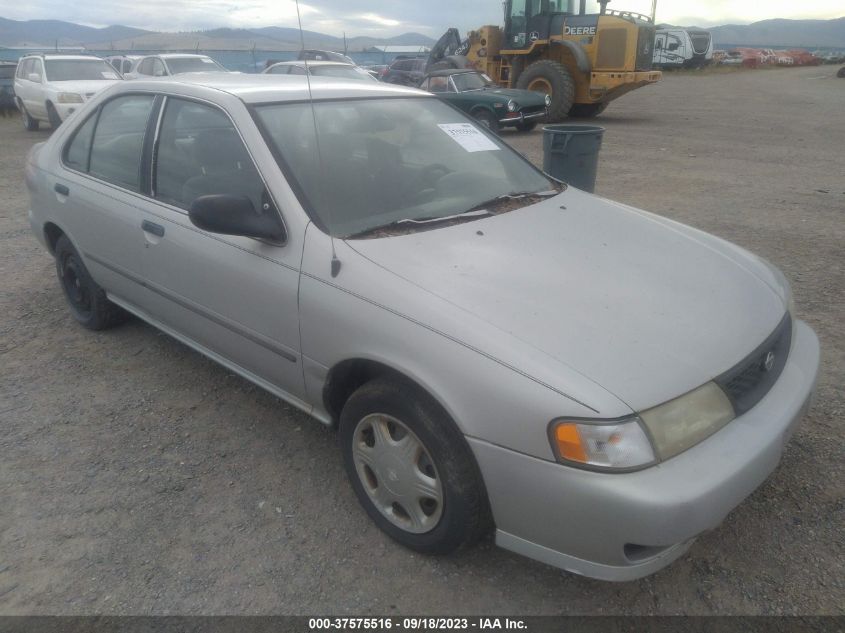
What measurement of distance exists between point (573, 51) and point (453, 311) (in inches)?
556

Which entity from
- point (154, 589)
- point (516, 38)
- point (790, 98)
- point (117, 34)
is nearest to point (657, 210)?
point (154, 589)

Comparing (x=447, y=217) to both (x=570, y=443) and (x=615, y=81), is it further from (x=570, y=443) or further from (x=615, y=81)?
(x=615, y=81)

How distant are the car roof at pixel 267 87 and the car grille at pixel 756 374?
6.93 feet

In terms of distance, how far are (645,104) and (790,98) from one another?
16.8 ft

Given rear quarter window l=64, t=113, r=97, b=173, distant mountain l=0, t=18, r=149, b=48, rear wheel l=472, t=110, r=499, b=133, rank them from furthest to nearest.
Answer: distant mountain l=0, t=18, r=149, b=48, rear wheel l=472, t=110, r=499, b=133, rear quarter window l=64, t=113, r=97, b=173

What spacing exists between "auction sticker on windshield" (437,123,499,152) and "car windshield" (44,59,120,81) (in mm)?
12554

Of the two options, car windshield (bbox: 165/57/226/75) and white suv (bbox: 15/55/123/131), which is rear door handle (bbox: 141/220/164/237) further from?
car windshield (bbox: 165/57/226/75)

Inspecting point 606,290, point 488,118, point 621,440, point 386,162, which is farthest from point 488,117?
point 621,440

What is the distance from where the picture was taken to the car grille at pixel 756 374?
2.10m

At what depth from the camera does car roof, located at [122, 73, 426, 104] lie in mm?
3021

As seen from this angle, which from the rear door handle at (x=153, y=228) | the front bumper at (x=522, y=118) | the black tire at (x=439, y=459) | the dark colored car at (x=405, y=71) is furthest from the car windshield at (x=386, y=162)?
the dark colored car at (x=405, y=71)

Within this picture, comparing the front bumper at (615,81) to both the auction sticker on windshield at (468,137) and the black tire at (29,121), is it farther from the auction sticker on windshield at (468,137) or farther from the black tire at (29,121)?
the auction sticker on windshield at (468,137)

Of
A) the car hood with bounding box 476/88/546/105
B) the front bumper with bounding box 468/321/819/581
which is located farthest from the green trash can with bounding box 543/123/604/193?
the car hood with bounding box 476/88/546/105

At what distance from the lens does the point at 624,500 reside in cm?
182
